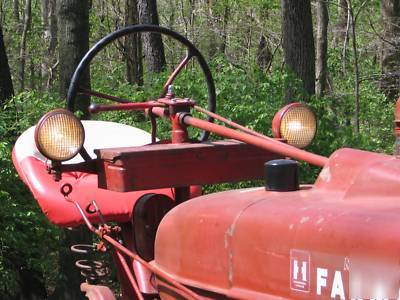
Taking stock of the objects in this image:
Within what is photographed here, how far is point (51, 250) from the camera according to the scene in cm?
739

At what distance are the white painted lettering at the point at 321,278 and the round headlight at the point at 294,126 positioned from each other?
1.71 m

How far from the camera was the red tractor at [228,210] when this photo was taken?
2.56 metres

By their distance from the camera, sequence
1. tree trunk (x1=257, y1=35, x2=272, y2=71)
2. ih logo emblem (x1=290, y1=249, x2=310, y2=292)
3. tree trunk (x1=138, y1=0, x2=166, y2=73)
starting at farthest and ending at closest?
tree trunk (x1=257, y1=35, x2=272, y2=71) < tree trunk (x1=138, y1=0, x2=166, y2=73) < ih logo emblem (x1=290, y1=249, x2=310, y2=292)

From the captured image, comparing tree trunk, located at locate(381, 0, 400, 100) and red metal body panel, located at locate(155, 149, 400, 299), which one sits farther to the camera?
tree trunk, located at locate(381, 0, 400, 100)

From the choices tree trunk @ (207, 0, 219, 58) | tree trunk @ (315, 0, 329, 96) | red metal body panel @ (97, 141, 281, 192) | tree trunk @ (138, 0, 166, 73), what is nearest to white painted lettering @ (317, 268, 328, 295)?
red metal body panel @ (97, 141, 281, 192)

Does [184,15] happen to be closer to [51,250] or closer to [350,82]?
[350,82]

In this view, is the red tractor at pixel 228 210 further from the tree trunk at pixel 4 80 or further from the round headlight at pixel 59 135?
the tree trunk at pixel 4 80

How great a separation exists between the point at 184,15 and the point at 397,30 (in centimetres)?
1462

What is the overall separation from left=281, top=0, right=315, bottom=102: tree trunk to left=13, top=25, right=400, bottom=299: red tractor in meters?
6.24

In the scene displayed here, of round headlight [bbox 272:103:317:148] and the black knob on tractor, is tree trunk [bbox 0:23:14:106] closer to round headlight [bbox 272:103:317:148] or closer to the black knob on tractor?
round headlight [bbox 272:103:317:148]

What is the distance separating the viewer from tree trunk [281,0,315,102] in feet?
36.2

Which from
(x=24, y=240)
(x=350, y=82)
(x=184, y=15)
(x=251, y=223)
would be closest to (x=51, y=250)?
(x=24, y=240)

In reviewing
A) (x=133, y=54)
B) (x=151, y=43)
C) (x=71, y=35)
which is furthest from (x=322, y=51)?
(x=71, y=35)

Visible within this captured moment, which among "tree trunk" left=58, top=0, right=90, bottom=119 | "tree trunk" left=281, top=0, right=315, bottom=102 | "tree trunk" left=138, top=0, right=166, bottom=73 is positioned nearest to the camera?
"tree trunk" left=58, top=0, right=90, bottom=119
